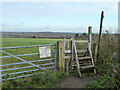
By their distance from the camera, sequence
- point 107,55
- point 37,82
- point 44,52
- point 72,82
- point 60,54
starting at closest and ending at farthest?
point 37,82 → point 72,82 → point 44,52 → point 60,54 → point 107,55

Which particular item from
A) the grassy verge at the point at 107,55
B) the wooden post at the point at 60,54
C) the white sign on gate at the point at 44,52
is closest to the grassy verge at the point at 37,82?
the wooden post at the point at 60,54

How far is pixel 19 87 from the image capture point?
4.04 metres

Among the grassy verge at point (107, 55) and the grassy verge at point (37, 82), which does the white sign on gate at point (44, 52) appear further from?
the grassy verge at point (107, 55)

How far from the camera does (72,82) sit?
183 inches

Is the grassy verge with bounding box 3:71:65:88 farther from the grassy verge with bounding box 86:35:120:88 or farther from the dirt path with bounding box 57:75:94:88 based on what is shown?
the grassy verge with bounding box 86:35:120:88

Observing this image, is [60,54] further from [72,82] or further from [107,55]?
[107,55]

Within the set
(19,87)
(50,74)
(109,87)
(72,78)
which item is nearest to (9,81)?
(19,87)

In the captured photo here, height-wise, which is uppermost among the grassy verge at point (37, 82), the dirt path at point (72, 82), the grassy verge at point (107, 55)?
the grassy verge at point (107, 55)

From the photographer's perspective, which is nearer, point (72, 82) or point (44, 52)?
point (72, 82)

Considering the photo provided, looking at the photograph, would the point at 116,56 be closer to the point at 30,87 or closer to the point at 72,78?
the point at 72,78

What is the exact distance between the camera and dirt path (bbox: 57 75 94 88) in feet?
14.1

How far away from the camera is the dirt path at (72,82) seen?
430cm

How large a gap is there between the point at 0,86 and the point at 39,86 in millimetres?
1229

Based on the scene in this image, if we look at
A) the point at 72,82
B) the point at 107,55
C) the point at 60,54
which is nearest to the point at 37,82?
the point at 72,82
